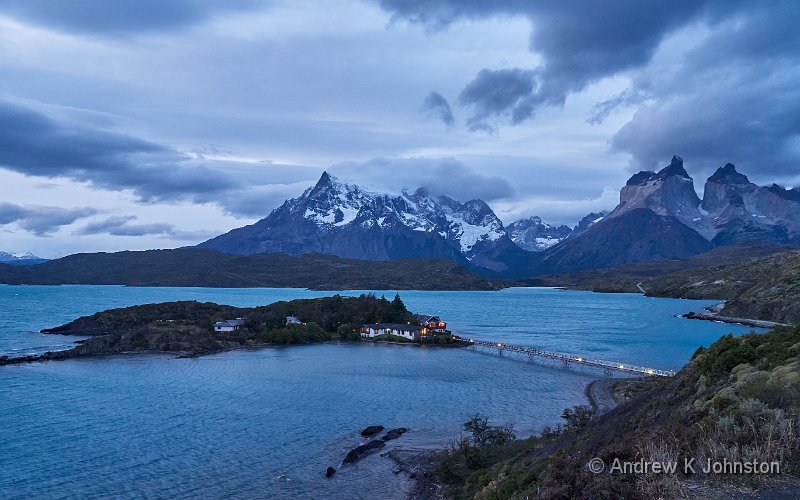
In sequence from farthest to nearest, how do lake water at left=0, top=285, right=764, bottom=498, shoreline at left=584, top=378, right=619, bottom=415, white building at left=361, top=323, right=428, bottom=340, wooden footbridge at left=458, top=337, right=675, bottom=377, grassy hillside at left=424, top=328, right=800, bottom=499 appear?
white building at left=361, top=323, right=428, bottom=340 → wooden footbridge at left=458, top=337, right=675, bottom=377 → shoreline at left=584, top=378, right=619, bottom=415 → lake water at left=0, top=285, right=764, bottom=498 → grassy hillside at left=424, top=328, right=800, bottom=499

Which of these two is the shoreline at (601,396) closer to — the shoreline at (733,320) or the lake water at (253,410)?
the lake water at (253,410)

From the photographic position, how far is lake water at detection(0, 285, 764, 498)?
118 ft

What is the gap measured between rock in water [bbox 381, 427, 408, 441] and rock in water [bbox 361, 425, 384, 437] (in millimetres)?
1194

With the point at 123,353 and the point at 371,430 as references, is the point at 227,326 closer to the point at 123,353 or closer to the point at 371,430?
the point at 123,353

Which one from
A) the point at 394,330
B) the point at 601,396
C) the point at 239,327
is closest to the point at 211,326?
the point at 239,327

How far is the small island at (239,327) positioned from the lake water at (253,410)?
775 centimetres

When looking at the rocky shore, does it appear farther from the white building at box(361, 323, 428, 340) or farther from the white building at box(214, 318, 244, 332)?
the white building at box(214, 318, 244, 332)

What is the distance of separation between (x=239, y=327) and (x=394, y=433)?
269ft

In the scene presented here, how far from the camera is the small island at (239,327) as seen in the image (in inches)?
4031

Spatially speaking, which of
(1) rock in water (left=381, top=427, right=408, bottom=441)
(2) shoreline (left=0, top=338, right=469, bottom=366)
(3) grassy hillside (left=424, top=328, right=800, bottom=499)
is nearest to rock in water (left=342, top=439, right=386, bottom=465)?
(1) rock in water (left=381, top=427, right=408, bottom=441)

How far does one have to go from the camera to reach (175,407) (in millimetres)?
57438

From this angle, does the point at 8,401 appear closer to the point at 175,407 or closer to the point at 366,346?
the point at 175,407

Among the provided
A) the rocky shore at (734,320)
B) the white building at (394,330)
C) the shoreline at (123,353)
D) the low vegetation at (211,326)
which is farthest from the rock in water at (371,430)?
the rocky shore at (734,320)

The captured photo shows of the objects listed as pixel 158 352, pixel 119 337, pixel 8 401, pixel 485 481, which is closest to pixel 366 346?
pixel 158 352
